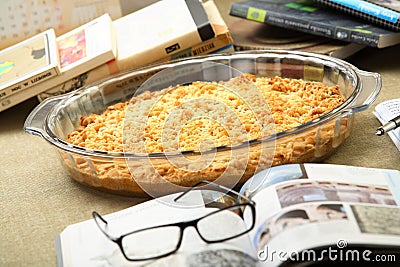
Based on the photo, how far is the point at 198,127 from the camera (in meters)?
0.87

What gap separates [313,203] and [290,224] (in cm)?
4

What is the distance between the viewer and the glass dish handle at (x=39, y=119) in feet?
2.91

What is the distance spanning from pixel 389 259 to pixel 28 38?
1001mm

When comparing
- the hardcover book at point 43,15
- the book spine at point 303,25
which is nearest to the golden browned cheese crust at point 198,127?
the book spine at point 303,25

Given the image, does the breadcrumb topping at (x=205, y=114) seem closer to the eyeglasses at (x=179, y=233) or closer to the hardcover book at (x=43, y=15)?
the eyeglasses at (x=179, y=233)

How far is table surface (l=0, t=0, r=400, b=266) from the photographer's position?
2.43 ft

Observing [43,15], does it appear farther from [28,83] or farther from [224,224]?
[224,224]

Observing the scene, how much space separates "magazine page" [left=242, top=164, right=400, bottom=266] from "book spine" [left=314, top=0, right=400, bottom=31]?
1.59 ft

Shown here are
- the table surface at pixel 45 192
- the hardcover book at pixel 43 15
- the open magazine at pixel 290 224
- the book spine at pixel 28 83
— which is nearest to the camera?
the open magazine at pixel 290 224

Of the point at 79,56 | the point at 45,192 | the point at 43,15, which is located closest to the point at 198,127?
the point at 45,192

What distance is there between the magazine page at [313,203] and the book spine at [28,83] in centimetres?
54

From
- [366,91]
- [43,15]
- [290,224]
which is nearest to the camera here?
[290,224]

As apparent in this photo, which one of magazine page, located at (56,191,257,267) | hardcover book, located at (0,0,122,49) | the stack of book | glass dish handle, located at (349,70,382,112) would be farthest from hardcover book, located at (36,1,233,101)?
magazine page, located at (56,191,257,267)

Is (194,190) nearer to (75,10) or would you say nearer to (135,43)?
(135,43)
